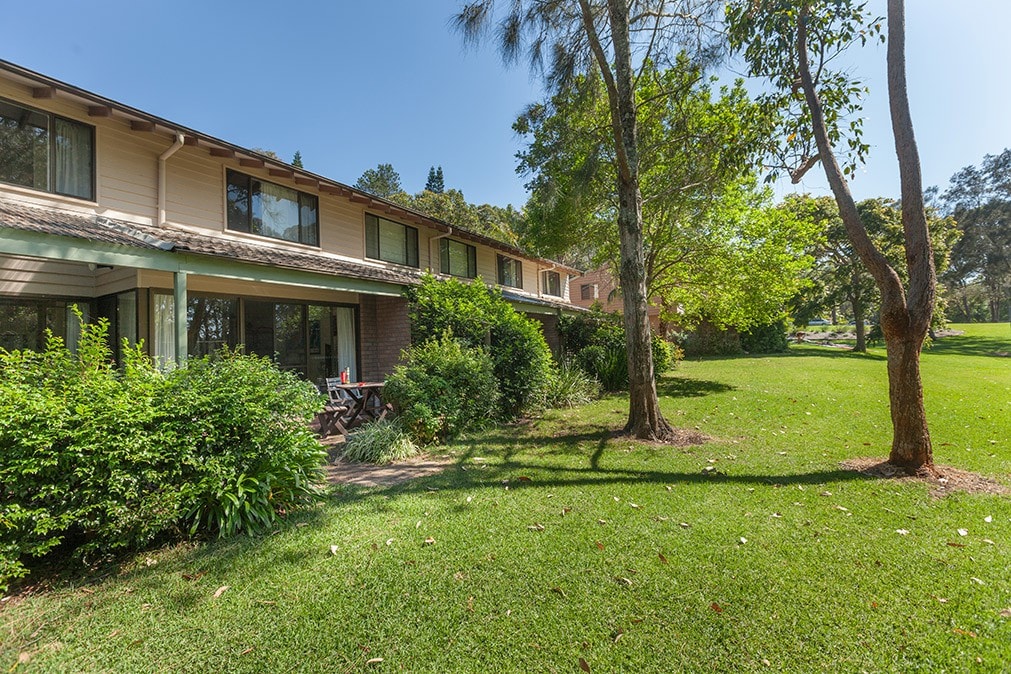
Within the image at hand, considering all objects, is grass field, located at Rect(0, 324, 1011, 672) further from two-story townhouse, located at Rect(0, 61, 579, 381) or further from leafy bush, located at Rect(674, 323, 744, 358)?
leafy bush, located at Rect(674, 323, 744, 358)

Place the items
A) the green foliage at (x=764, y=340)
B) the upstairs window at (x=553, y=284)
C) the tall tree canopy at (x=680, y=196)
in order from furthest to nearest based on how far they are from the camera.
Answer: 1. the green foliage at (x=764, y=340)
2. the upstairs window at (x=553, y=284)
3. the tall tree canopy at (x=680, y=196)

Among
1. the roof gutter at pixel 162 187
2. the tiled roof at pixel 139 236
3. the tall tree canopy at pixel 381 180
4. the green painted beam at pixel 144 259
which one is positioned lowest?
the green painted beam at pixel 144 259

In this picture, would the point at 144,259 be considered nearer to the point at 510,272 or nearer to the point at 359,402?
the point at 359,402

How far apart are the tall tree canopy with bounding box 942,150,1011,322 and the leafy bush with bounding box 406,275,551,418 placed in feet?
161

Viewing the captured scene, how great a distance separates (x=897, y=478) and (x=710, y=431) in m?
3.00

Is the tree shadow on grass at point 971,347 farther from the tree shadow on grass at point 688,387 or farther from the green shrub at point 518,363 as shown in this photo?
the green shrub at point 518,363

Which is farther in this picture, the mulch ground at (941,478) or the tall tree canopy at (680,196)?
the tall tree canopy at (680,196)

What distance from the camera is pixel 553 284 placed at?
974 inches

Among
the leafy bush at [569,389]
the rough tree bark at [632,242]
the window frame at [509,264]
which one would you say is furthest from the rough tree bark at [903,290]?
the window frame at [509,264]

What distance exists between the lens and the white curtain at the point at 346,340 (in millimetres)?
11656

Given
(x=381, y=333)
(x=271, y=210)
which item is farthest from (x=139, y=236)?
(x=381, y=333)

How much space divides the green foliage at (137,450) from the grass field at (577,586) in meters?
0.37

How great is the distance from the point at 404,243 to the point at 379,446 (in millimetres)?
8420

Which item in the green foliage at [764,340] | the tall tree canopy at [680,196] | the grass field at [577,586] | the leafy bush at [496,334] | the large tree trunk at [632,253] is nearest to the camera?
the grass field at [577,586]
